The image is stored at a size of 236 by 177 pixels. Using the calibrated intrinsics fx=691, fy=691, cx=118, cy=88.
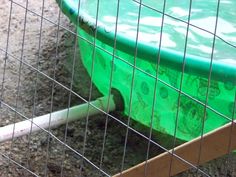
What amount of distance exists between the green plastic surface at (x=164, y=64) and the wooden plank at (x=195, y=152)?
131 millimetres

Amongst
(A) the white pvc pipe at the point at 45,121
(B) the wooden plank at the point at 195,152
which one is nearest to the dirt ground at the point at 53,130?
(A) the white pvc pipe at the point at 45,121

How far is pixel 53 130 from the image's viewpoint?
244 cm

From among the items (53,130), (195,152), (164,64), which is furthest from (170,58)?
(53,130)

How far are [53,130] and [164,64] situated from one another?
21.9 inches

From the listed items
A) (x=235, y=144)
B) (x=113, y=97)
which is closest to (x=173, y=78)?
(x=113, y=97)

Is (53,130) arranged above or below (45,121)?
below

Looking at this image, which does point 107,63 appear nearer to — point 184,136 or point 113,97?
point 113,97

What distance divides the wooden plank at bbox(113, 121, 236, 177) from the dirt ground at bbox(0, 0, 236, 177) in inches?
12.4

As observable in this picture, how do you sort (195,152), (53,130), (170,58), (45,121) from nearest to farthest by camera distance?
(195,152), (170,58), (45,121), (53,130)

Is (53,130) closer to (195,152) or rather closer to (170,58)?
(170,58)

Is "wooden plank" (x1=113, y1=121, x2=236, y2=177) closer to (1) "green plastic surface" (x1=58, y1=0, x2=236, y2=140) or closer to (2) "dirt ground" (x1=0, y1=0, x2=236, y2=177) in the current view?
(1) "green plastic surface" (x1=58, y1=0, x2=236, y2=140)

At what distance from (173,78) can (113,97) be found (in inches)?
12.3

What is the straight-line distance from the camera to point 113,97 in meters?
2.36

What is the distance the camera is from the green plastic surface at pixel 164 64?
6.70 ft
